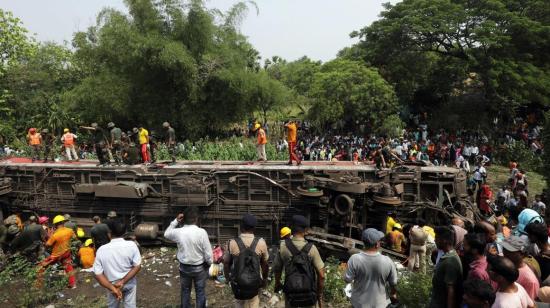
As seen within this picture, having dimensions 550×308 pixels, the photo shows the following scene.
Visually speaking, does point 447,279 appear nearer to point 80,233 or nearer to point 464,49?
point 80,233

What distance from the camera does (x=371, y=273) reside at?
471 centimetres

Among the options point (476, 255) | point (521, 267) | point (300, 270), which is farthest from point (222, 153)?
point (521, 267)

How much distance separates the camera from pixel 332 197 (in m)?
10.8

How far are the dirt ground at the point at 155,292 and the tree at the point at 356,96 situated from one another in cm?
1421

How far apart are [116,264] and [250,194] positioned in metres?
6.62

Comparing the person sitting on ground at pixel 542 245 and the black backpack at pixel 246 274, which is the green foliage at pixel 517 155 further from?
the black backpack at pixel 246 274

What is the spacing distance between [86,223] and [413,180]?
9.94 meters

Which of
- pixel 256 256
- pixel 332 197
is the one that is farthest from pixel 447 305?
pixel 332 197

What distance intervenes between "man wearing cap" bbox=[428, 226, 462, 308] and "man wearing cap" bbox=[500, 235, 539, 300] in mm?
553

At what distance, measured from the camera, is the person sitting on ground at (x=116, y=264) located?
5.05m

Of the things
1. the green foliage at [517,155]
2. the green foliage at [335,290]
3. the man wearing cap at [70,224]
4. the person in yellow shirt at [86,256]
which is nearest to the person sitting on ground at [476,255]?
the green foliage at [335,290]

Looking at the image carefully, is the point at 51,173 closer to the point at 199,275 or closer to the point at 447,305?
the point at 199,275

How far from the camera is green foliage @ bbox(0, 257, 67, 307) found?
8234 mm

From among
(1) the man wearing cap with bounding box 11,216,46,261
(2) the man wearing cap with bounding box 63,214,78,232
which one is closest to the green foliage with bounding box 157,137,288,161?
(2) the man wearing cap with bounding box 63,214,78,232
